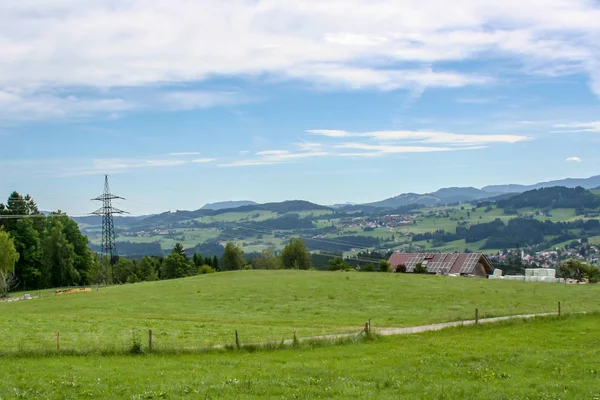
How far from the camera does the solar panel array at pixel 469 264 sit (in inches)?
4065

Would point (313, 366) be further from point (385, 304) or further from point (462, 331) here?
point (385, 304)

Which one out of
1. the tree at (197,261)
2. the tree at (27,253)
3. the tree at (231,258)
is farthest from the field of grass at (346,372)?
the tree at (197,261)

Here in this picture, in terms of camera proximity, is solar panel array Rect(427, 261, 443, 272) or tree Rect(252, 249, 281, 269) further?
tree Rect(252, 249, 281, 269)

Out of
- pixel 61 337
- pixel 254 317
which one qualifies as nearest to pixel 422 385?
pixel 61 337

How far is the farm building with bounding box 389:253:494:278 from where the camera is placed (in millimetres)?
104125

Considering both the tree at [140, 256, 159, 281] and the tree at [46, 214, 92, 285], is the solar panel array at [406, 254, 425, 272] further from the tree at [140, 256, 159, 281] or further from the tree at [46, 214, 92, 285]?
the tree at [46, 214, 92, 285]

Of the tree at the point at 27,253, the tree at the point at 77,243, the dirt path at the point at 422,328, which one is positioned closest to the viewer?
the dirt path at the point at 422,328

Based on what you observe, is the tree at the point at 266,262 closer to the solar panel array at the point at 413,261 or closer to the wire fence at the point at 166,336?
the solar panel array at the point at 413,261

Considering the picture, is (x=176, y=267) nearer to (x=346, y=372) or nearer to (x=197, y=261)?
(x=197, y=261)

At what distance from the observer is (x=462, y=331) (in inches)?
1296

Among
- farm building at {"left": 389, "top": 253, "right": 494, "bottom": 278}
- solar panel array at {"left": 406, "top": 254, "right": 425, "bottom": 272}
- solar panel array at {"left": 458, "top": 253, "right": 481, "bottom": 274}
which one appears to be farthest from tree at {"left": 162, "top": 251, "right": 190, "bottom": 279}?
solar panel array at {"left": 458, "top": 253, "right": 481, "bottom": 274}

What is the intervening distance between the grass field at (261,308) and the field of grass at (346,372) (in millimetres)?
3281

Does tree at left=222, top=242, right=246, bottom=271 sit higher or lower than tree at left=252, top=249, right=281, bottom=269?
higher

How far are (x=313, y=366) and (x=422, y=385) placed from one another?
5012 mm
